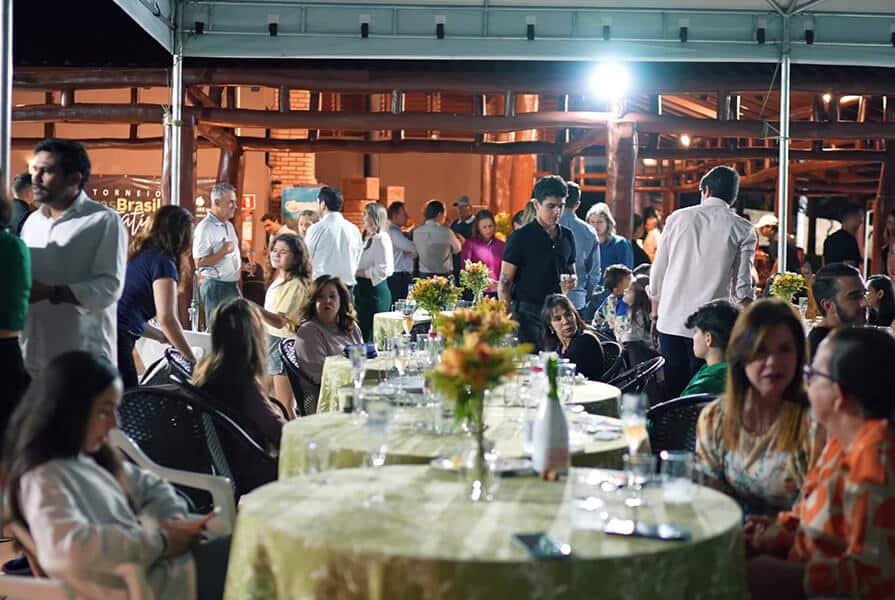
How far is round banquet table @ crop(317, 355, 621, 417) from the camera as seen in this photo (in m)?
5.08

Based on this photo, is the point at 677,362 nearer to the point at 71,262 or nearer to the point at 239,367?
the point at 239,367

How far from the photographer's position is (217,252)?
9.97 m

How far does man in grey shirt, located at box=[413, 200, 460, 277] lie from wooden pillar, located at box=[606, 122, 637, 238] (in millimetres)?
1920

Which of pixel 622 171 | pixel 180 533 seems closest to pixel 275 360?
pixel 180 533

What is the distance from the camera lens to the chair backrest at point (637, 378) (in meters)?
6.17

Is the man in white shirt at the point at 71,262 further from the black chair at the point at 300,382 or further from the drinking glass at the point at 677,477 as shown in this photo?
the drinking glass at the point at 677,477

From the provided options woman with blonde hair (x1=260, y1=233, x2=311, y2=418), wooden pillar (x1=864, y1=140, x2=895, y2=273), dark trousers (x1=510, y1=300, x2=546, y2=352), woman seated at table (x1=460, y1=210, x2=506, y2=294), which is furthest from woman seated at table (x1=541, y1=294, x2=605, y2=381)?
wooden pillar (x1=864, y1=140, x2=895, y2=273)

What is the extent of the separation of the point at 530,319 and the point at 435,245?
213 inches

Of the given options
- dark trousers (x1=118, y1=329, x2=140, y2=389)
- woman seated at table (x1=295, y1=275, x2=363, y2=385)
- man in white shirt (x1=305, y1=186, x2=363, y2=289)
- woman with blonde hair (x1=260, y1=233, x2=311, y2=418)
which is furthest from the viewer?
man in white shirt (x1=305, y1=186, x2=363, y2=289)

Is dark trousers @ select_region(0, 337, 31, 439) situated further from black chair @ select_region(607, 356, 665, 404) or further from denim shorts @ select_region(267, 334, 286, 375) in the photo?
denim shorts @ select_region(267, 334, 286, 375)

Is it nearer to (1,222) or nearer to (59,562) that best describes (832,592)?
(59,562)

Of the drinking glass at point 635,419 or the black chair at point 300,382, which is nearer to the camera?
the drinking glass at point 635,419

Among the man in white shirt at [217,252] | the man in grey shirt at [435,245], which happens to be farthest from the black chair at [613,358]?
the man in grey shirt at [435,245]

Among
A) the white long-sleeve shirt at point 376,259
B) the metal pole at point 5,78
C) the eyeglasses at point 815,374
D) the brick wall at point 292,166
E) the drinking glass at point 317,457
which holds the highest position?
the brick wall at point 292,166
